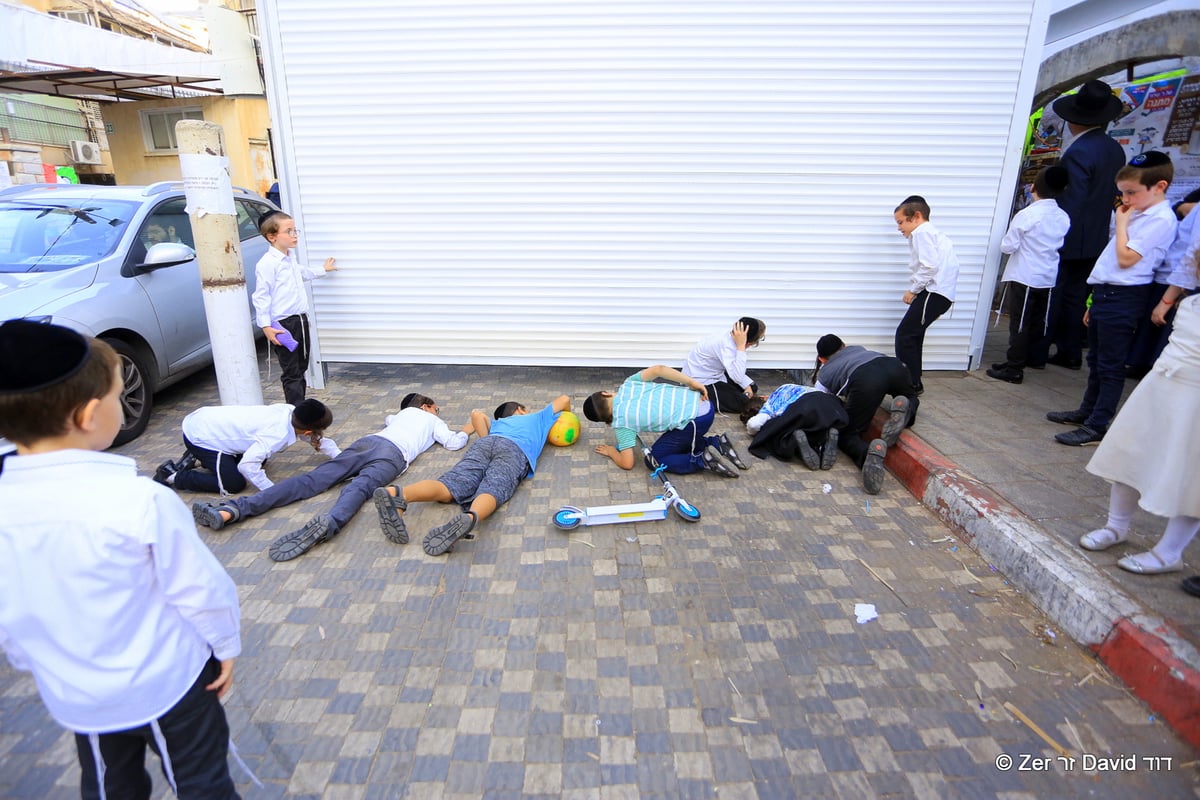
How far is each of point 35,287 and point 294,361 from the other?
5.80ft

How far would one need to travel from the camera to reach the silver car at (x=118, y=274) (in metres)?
4.64

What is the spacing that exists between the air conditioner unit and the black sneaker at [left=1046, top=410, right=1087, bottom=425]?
20.8 meters

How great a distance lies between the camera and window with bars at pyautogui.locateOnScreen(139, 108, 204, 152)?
15719 mm

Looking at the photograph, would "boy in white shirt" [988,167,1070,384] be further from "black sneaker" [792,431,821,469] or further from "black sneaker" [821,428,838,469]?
"black sneaker" [792,431,821,469]

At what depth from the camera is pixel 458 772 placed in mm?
2244

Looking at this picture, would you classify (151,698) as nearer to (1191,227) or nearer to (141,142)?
(1191,227)

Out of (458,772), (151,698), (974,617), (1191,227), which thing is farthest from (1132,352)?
(151,698)

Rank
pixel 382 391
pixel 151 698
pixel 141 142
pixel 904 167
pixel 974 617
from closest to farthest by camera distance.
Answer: pixel 151 698, pixel 974 617, pixel 904 167, pixel 382 391, pixel 141 142

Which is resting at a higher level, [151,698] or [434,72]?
[434,72]

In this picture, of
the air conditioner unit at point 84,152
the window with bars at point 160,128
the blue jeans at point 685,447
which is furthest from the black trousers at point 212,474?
the air conditioner unit at point 84,152

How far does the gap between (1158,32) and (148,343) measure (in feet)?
31.6

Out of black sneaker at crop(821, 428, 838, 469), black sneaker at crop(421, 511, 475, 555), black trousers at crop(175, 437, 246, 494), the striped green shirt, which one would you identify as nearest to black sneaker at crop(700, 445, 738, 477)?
the striped green shirt

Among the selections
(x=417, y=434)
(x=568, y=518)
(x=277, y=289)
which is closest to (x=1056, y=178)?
(x=568, y=518)

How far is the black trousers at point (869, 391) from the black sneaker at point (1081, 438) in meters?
0.98
